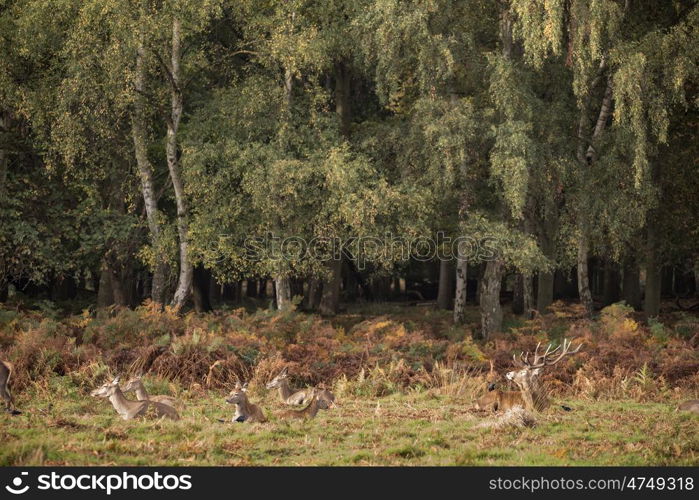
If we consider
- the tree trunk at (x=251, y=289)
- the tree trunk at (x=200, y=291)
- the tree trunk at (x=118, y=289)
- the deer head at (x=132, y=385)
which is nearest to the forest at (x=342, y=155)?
the tree trunk at (x=118, y=289)

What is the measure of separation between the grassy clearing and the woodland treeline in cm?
1007

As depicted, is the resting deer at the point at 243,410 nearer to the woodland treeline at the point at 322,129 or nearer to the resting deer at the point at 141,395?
the resting deer at the point at 141,395

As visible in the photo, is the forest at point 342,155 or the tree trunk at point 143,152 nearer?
the forest at point 342,155

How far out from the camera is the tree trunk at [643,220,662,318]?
31234mm

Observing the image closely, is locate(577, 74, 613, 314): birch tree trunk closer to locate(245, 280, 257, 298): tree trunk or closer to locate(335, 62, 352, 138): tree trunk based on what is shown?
locate(335, 62, 352, 138): tree trunk

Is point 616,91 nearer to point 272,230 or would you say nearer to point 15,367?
point 272,230

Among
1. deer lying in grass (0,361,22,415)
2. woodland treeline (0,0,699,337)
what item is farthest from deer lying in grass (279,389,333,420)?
woodland treeline (0,0,699,337)

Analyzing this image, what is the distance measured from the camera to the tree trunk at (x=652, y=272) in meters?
31.2

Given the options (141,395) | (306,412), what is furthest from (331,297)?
(306,412)

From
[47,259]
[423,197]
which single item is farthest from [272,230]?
[47,259]

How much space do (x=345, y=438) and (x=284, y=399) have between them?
10.5 feet
